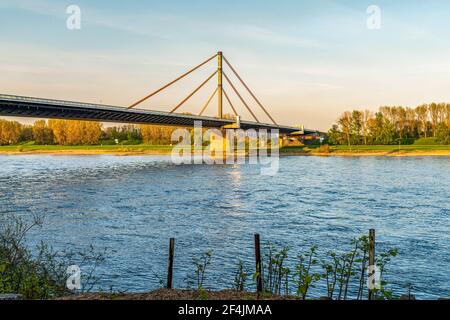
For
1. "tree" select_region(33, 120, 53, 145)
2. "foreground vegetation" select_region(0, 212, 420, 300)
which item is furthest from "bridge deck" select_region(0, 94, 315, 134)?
"tree" select_region(33, 120, 53, 145)

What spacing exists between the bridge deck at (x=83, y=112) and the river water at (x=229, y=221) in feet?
33.9

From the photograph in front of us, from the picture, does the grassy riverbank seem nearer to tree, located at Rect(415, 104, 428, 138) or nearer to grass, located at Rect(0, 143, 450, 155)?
grass, located at Rect(0, 143, 450, 155)

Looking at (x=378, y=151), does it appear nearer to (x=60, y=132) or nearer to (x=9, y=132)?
(x=60, y=132)

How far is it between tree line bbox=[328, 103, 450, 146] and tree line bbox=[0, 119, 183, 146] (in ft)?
175

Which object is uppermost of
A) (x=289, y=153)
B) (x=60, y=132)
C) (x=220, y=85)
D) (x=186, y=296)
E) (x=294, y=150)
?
(x=220, y=85)

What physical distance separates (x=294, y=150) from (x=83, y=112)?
6802 cm

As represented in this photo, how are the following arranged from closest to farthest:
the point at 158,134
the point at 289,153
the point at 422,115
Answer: the point at 289,153 → the point at 422,115 → the point at 158,134

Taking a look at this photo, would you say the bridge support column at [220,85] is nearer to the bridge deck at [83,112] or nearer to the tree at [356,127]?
the bridge deck at [83,112]

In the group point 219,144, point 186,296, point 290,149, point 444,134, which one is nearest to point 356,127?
point 290,149

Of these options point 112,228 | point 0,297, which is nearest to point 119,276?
point 0,297

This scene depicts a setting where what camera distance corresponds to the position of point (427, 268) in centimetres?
1522

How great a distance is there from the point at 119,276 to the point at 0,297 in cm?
636

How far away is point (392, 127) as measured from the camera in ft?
391

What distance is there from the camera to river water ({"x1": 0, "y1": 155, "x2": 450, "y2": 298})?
601 inches
